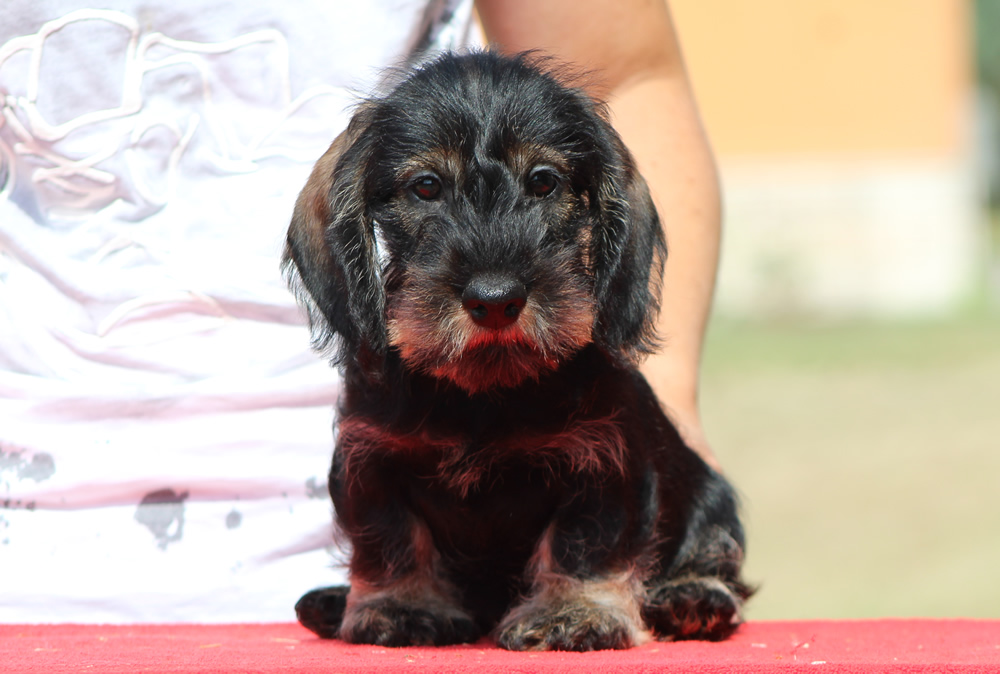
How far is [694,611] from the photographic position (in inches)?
131

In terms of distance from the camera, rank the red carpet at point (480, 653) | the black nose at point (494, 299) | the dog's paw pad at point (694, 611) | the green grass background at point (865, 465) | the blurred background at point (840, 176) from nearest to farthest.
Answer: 1. the red carpet at point (480, 653)
2. the black nose at point (494, 299)
3. the dog's paw pad at point (694, 611)
4. the green grass background at point (865, 465)
5. the blurred background at point (840, 176)

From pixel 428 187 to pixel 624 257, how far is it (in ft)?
1.88

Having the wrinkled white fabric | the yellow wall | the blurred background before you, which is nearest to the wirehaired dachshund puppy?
the wrinkled white fabric

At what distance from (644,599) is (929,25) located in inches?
869

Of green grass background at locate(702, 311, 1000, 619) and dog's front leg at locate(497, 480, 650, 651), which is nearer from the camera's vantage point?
dog's front leg at locate(497, 480, 650, 651)

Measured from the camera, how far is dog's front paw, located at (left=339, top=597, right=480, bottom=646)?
307cm

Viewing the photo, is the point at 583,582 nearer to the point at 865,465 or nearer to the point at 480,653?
the point at 480,653

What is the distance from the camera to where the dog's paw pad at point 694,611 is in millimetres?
3273

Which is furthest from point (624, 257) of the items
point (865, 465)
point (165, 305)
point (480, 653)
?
point (865, 465)

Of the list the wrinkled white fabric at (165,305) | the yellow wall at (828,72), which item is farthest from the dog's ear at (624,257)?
the yellow wall at (828,72)

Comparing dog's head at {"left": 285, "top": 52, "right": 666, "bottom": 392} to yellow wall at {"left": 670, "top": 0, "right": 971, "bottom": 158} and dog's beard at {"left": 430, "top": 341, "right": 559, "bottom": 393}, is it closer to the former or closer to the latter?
dog's beard at {"left": 430, "top": 341, "right": 559, "bottom": 393}

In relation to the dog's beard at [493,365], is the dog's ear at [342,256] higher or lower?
higher

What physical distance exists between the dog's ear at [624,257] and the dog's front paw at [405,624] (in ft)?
2.79

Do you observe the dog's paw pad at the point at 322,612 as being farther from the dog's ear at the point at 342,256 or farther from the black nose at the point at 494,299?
the black nose at the point at 494,299
